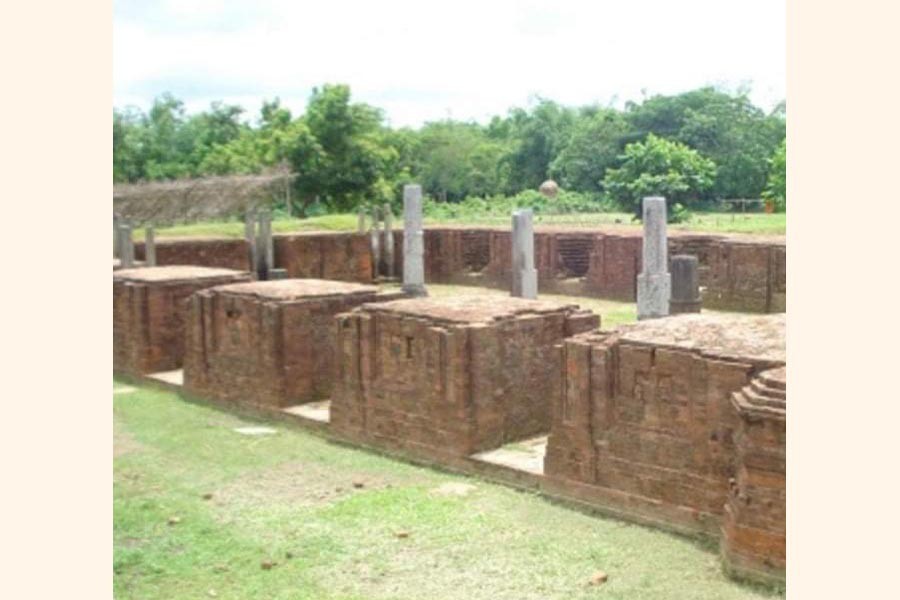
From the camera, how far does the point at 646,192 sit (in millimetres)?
28828

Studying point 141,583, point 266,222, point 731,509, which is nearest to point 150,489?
point 141,583

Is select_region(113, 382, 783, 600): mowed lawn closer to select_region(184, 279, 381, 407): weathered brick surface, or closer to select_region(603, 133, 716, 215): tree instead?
select_region(184, 279, 381, 407): weathered brick surface

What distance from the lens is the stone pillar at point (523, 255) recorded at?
16.6m

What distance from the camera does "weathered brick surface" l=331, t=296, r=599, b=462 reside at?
8375 mm

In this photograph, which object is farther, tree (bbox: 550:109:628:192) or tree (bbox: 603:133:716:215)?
tree (bbox: 550:109:628:192)

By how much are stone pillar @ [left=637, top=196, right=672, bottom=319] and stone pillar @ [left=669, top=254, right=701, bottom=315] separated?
1.17m

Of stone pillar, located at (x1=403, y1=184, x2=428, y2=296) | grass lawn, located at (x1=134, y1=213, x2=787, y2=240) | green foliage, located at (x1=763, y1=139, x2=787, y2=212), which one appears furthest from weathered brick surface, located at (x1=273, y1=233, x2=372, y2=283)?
green foliage, located at (x1=763, y1=139, x2=787, y2=212)

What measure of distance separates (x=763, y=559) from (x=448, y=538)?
6.76 feet

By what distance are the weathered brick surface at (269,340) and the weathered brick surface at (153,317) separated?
5.38ft

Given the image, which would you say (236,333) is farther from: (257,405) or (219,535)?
(219,535)

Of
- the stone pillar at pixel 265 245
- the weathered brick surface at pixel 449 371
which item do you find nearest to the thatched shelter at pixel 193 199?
the stone pillar at pixel 265 245

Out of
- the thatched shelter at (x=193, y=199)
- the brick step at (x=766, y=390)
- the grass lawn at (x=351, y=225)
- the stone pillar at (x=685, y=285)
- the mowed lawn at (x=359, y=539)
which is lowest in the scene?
the mowed lawn at (x=359, y=539)

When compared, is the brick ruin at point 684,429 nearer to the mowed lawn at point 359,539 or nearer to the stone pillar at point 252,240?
the mowed lawn at point 359,539

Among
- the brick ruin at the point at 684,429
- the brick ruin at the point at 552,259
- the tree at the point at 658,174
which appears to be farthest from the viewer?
the tree at the point at 658,174
